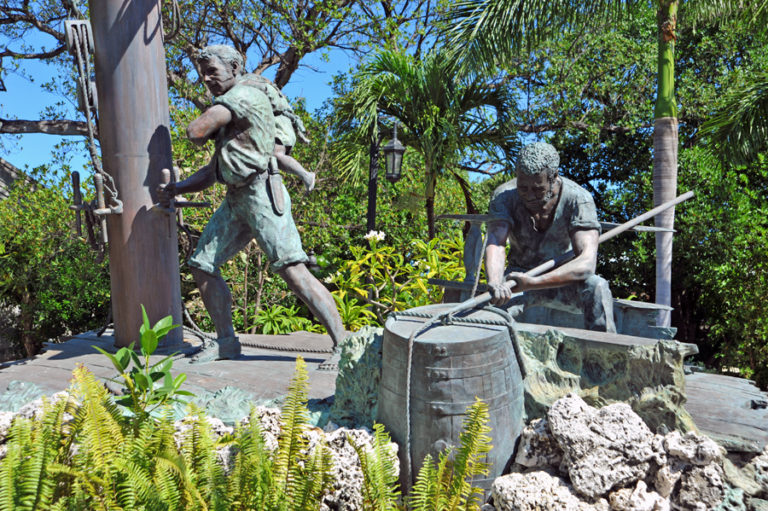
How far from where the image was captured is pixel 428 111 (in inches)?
332

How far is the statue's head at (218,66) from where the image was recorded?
3762 mm

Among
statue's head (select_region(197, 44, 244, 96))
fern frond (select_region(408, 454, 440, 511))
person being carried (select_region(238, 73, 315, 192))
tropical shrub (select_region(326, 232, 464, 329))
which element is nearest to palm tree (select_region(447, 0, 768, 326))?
tropical shrub (select_region(326, 232, 464, 329))

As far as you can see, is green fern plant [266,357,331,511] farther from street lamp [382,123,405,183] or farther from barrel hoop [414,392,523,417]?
street lamp [382,123,405,183]

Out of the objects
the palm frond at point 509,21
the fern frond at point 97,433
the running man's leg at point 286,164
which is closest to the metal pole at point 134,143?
the running man's leg at point 286,164

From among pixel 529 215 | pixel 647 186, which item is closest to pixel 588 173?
pixel 647 186

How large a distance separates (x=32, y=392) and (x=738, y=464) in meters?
3.84

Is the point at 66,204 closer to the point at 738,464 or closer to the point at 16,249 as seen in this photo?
the point at 16,249

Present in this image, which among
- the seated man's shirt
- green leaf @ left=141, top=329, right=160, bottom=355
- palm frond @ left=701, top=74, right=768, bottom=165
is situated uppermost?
palm frond @ left=701, top=74, right=768, bottom=165

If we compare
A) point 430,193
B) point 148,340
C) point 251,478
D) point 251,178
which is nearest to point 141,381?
point 148,340

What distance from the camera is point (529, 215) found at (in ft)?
10.7

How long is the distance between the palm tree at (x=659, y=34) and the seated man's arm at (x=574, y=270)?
3423 mm

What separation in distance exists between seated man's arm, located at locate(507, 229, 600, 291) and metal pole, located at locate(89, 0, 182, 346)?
8.76 feet

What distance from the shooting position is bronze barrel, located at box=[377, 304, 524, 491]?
8.29 feet

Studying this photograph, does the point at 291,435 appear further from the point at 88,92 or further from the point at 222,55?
the point at 88,92
